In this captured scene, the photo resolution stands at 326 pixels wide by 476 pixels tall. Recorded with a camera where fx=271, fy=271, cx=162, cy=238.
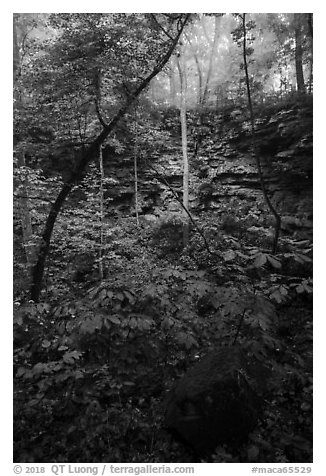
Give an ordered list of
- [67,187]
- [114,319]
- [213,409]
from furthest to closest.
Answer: [67,187]
[213,409]
[114,319]

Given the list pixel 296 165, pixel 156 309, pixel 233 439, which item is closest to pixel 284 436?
pixel 233 439

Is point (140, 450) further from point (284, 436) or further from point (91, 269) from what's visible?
point (91, 269)

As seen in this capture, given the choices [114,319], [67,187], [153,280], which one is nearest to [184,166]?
[67,187]

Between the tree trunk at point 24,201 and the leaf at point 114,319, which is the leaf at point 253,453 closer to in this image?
the leaf at point 114,319

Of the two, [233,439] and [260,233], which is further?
[260,233]

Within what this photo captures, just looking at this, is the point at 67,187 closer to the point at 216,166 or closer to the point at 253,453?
the point at 253,453

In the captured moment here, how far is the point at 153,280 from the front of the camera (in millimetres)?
4074

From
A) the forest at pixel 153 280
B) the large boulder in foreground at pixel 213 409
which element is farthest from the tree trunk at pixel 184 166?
the large boulder in foreground at pixel 213 409

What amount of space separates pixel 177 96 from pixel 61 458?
39.6 ft

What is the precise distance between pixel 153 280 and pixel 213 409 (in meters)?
1.88

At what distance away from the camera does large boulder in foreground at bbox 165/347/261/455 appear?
2.63 meters

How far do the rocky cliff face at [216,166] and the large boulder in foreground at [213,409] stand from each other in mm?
5979

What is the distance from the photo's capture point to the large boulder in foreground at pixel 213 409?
2.63 meters
